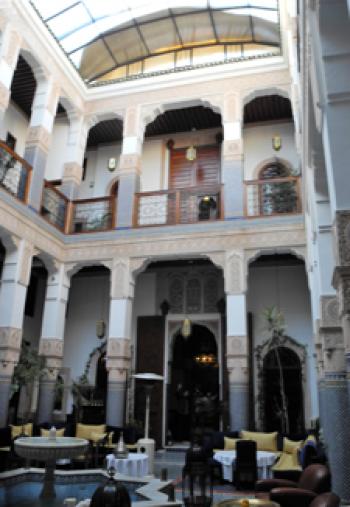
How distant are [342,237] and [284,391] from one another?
797cm

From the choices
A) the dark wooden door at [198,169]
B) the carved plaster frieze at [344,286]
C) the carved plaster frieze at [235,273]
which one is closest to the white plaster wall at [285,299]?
the carved plaster frieze at [235,273]

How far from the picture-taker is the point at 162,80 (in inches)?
425

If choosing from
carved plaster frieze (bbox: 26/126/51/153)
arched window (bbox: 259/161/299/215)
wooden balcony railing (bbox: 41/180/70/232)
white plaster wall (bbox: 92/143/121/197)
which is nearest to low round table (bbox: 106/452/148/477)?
wooden balcony railing (bbox: 41/180/70/232)

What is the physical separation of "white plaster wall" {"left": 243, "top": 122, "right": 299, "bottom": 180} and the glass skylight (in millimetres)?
1791

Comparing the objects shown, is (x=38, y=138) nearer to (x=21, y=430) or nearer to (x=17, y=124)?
(x=17, y=124)

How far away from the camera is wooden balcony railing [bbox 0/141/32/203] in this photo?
8328mm

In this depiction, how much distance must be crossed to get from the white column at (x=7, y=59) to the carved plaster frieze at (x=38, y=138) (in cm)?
87

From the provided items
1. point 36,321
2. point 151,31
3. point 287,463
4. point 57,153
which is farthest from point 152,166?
point 287,463

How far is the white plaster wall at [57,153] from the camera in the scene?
1227 cm

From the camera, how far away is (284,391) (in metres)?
10.3

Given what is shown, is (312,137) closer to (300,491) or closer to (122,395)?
(300,491)

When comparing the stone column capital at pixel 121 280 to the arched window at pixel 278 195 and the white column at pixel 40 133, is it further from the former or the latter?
the arched window at pixel 278 195

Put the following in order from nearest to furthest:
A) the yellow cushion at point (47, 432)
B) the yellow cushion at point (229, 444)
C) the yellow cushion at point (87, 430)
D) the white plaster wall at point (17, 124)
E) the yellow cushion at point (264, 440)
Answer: the yellow cushion at point (229, 444), the yellow cushion at point (264, 440), the yellow cushion at point (47, 432), the yellow cushion at point (87, 430), the white plaster wall at point (17, 124)

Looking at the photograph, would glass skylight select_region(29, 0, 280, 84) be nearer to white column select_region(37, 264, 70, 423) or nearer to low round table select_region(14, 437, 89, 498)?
white column select_region(37, 264, 70, 423)
